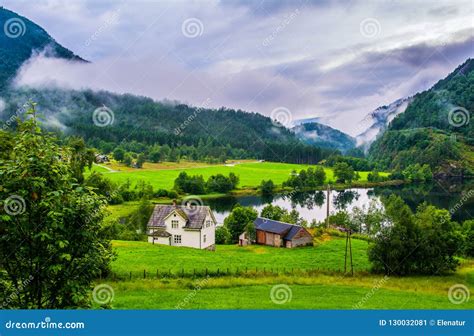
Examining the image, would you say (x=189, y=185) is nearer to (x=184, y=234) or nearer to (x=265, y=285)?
(x=184, y=234)

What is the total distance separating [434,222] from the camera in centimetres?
1962

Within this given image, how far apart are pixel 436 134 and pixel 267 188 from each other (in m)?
20.3

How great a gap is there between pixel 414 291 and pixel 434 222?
584 cm

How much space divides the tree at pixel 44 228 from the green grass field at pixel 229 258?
10.1m

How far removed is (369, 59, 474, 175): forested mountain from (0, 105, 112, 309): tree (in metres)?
18.3

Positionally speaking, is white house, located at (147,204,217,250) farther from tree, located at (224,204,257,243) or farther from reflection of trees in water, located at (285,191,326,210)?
reflection of trees in water, located at (285,191,326,210)

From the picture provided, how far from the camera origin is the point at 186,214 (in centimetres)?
2327

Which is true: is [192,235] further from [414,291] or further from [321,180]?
[321,180]

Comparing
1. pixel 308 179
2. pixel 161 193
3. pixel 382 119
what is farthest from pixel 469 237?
pixel 382 119

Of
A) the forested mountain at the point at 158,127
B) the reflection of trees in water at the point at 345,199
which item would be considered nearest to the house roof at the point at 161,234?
the forested mountain at the point at 158,127

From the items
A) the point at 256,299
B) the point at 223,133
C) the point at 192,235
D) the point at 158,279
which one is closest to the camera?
the point at 256,299

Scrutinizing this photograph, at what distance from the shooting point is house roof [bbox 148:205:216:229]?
74.5ft

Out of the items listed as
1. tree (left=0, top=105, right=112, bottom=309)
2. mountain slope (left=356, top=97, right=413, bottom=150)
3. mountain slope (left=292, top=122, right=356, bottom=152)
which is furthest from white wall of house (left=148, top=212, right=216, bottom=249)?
mountain slope (left=292, top=122, right=356, bottom=152)

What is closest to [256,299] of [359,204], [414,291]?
[414,291]
